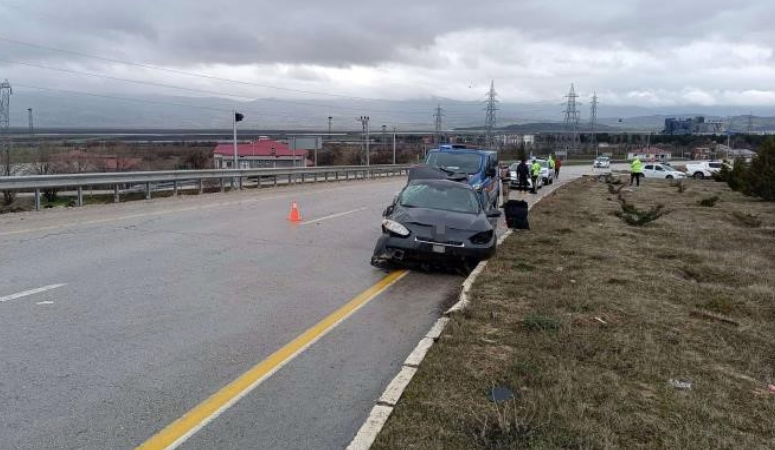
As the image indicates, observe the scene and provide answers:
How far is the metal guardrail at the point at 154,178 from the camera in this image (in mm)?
16578

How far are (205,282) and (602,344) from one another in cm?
495

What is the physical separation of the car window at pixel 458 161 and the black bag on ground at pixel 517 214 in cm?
326

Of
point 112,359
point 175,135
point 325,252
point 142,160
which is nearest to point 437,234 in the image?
point 325,252

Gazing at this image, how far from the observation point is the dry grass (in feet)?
13.1

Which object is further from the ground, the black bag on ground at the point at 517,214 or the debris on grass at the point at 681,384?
the black bag on ground at the point at 517,214

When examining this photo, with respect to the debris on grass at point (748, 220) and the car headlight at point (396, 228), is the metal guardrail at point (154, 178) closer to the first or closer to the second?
the car headlight at point (396, 228)

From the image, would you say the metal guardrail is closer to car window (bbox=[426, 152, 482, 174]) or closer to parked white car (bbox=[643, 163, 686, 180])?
car window (bbox=[426, 152, 482, 174])

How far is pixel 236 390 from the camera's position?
471 centimetres

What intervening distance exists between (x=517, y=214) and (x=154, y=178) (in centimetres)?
1240

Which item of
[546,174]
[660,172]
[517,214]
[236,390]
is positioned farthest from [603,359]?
[660,172]

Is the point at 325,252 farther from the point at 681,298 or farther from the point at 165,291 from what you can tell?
the point at 681,298

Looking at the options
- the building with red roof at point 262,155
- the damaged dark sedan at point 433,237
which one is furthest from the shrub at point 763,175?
the building with red roof at point 262,155

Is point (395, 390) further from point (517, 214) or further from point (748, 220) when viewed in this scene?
point (748, 220)

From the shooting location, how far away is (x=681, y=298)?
787 cm
